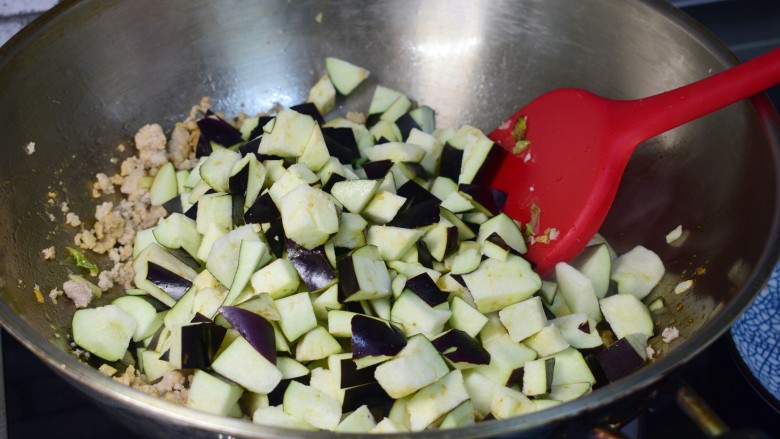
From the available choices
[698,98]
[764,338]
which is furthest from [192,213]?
[764,338]

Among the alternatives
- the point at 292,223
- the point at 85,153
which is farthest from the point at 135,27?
the point at 292,223

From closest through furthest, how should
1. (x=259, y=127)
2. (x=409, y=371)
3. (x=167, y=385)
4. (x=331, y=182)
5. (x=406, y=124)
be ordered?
(x=409, y=371)
(x=167, y=385)
(x=331, y=182)
(x=259, y=127)
(x=406, y=124)

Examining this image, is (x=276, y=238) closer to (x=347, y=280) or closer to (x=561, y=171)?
(x=347, y=280)

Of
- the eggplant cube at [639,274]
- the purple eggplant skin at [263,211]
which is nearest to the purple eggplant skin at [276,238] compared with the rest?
the purple eggplant skin at [263,211]

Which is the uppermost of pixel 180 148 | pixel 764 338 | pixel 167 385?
pixel 180 148

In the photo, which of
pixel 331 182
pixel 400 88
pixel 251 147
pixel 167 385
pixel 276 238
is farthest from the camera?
pixel 400 88

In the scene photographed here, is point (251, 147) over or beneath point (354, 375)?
over

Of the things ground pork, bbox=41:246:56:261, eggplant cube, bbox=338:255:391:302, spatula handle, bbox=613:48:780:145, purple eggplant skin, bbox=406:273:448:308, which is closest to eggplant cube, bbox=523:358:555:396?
purple eggplant skin, bbox=406:273:448:308
